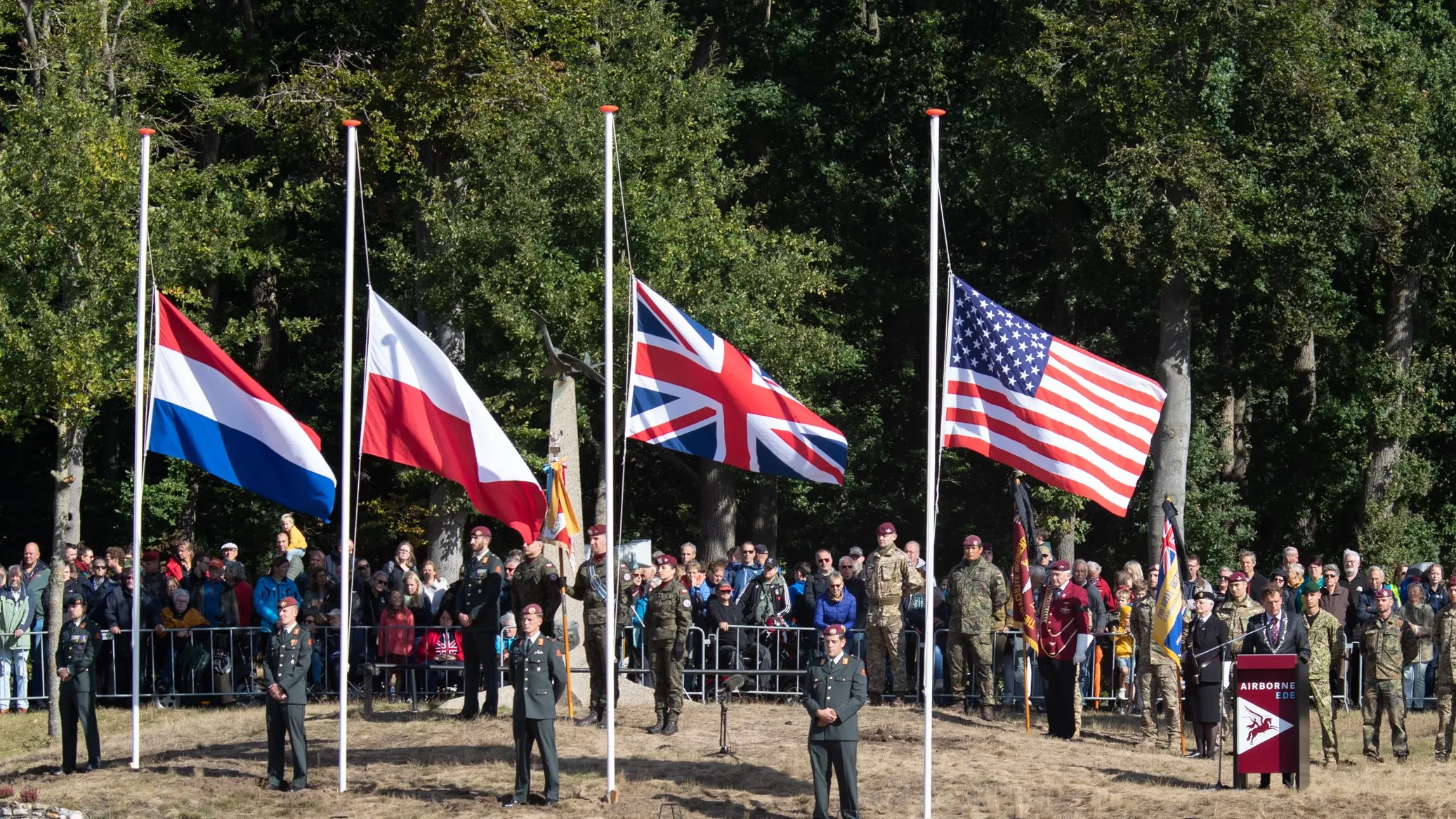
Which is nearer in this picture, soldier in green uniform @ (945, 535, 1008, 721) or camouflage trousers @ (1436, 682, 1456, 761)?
camouflage trousers @ (1436, 682, 1456, 761)

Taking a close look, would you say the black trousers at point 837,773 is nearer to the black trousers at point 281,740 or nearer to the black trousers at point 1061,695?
the black trousers at point 1061,695

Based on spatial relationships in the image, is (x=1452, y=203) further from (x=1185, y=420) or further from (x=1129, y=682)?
(x=1129, y=682)

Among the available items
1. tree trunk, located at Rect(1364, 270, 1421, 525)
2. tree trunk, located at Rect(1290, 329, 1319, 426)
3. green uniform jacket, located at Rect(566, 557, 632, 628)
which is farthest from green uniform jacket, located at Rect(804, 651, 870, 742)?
tree trunk, located at Rect(1290, 329, 1319, 426)

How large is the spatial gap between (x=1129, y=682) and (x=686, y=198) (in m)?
14.3

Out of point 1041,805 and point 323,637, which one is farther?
point 323,637

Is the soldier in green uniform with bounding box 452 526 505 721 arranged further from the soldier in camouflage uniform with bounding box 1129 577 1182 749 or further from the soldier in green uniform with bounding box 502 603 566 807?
the soldier in camouflage uniform with bounding box 1129 577 1182 749

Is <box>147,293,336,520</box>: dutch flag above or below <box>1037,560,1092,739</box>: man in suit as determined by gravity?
above

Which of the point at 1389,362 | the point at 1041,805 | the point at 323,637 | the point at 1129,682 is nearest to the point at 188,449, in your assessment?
the point at 323,637

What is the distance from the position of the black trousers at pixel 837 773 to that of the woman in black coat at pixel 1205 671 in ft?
13.7

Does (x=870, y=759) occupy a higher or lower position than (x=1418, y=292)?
lower

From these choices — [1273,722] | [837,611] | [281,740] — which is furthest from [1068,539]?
[281,740]

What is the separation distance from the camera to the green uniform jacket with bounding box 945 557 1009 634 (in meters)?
19.8

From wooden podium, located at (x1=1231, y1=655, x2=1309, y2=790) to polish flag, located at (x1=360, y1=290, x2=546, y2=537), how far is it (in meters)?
6.48

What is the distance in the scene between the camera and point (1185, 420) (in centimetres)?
3097
